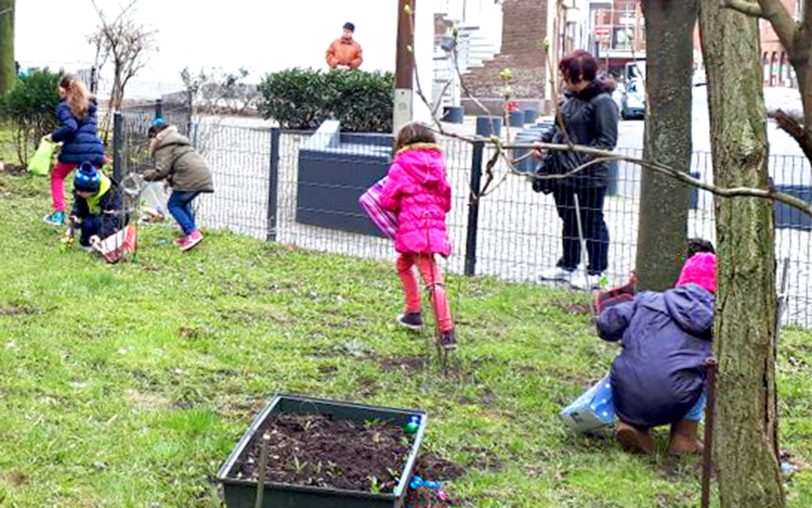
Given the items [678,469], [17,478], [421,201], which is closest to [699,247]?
[678,469]

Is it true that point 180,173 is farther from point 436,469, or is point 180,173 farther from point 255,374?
point 436,469

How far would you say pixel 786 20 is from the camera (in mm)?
2549

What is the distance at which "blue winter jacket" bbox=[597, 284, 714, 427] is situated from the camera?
5.49m

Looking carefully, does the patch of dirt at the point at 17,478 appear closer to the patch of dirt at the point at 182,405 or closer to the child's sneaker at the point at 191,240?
the patch of dirt at the point at 182,405

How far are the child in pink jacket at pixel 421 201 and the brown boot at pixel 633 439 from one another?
1.82 metres

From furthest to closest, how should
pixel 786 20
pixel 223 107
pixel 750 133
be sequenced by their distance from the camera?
pixel 223 107, pixel 750 133, pixel 786 20

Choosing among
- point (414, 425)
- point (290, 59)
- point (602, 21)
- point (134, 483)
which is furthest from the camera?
point (602, 21)

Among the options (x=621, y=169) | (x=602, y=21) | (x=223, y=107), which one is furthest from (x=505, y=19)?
(x=621, y=169)

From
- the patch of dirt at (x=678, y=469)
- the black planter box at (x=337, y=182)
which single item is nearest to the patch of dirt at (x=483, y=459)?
the patch of dirt at (x=678, y=469)

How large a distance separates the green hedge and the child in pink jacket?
12.5 metres

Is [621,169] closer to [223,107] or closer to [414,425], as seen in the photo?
[414,425]

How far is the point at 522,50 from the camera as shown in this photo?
41.3 metres

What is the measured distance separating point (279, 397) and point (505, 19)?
38.0 m

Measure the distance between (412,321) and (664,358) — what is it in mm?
2695
